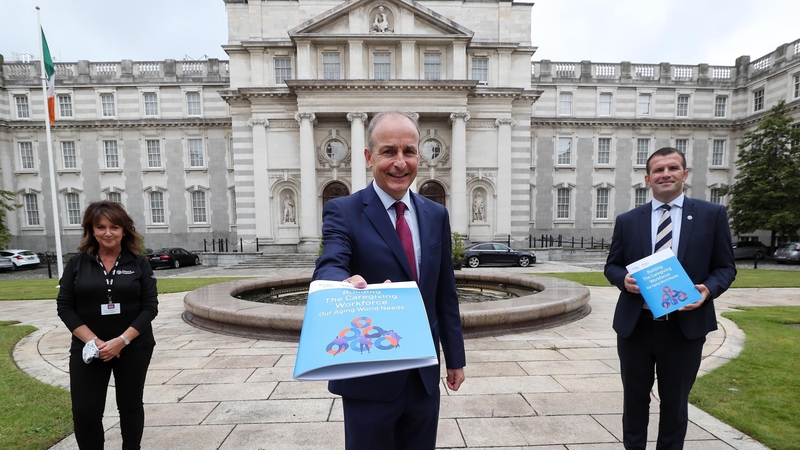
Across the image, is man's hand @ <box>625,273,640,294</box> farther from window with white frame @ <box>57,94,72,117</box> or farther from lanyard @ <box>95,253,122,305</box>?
window with white frame @ <box>57,94,72,117</box>

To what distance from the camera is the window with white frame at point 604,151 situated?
33.2m

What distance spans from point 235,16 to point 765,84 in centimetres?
4389

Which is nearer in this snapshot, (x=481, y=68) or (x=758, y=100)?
(x=481, y=68)

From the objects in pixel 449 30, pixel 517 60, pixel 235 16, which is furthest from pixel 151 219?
pixel 517 60

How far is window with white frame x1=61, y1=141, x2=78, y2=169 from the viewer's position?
31.8 m

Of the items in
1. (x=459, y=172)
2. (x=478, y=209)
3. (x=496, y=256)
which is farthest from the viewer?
(x=478, y=209)

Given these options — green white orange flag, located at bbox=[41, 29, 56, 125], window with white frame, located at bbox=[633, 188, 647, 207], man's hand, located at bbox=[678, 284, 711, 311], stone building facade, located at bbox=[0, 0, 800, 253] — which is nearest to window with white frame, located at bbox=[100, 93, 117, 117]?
stone building facade, located at bbox=[0, 0, 800, 253]

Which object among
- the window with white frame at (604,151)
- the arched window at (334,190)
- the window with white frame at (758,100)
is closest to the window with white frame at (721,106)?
the window with white frame at (758,100)

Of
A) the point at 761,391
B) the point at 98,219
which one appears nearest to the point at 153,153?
the point at 98,219

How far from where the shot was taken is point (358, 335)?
1.45 m

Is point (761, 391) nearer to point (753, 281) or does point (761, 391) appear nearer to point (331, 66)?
point (753, 281)

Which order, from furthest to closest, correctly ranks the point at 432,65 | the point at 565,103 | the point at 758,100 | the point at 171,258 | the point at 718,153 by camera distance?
the point at 718,153, the point at 565,103, the point at 758,100, the point at 432,65, the point at 171,258

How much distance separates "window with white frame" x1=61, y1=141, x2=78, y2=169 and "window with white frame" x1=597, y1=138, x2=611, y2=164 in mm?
46580

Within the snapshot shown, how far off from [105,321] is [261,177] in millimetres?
25304
